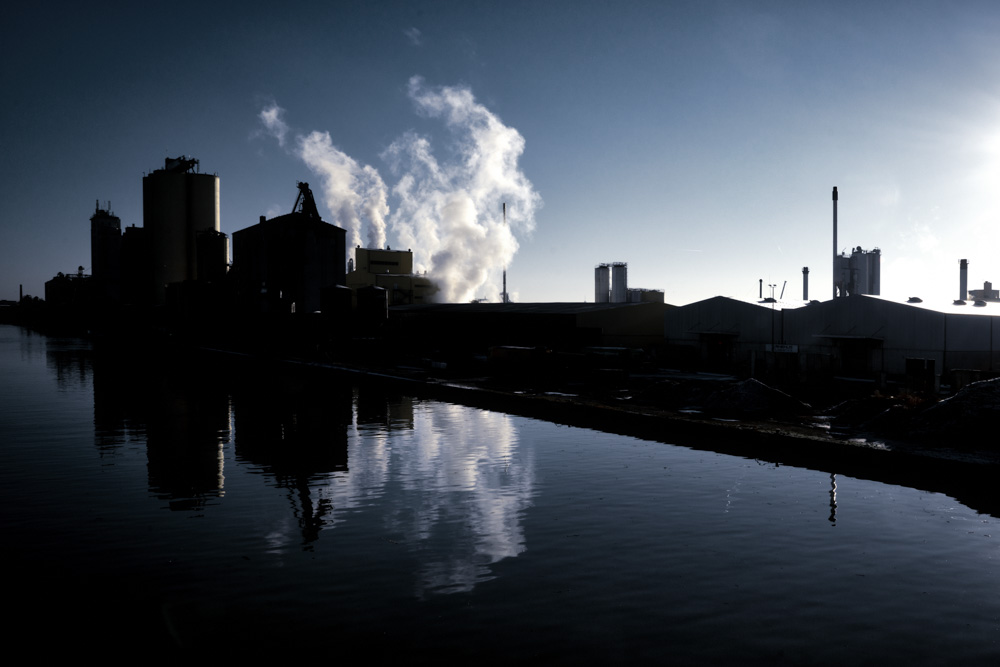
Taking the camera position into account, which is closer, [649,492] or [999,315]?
[649,492]

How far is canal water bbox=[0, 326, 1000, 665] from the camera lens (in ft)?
28.0

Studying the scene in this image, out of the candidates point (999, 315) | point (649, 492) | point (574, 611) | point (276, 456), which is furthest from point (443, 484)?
point (999, 315)

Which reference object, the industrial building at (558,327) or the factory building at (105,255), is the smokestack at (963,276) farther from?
the factory building at (105,255)

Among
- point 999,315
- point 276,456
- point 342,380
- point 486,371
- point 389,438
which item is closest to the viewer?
point 276,456

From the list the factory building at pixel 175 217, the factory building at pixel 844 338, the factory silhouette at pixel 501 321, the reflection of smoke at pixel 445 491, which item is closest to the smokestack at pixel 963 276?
the factory silhouette at pixel 501 321

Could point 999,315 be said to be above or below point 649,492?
above

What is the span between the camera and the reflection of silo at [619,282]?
14238 centimetres

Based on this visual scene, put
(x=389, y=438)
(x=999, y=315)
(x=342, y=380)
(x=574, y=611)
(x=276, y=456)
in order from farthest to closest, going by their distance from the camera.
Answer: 1. (x=342, y=380)
2. (x=999, y=315)
3. (x=389, y=438)
4. (x=276, y=456)
5. (x=574, y=611)

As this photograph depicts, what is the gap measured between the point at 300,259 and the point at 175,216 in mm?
62775

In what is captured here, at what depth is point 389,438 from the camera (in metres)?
22.6

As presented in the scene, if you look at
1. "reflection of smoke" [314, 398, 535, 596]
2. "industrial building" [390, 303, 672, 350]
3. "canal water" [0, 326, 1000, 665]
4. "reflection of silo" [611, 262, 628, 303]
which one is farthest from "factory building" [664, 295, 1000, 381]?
"reflection of silo" [611, 262, 628, 303]

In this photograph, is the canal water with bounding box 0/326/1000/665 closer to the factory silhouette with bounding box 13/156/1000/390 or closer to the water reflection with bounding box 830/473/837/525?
the water reflection with bounding box 830/473/837/525

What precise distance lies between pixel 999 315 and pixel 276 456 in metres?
36.9

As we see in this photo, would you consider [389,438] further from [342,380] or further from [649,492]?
[342,380]
